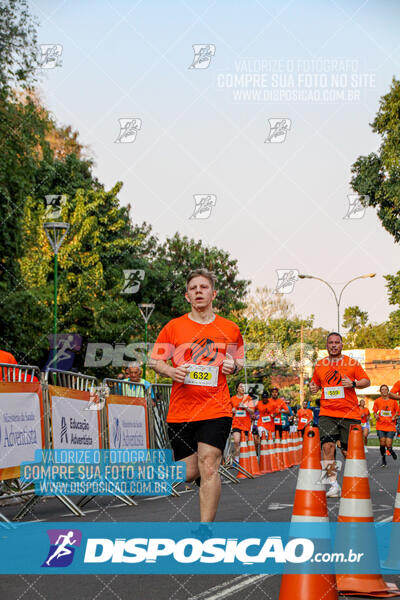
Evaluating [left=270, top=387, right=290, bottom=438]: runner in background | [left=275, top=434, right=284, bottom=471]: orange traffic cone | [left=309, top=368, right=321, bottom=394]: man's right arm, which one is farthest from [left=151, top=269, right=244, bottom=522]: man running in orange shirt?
[left=270, top=387, right=290, bottom=438]: runner in background

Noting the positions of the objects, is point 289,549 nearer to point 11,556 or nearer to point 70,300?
point 11,556

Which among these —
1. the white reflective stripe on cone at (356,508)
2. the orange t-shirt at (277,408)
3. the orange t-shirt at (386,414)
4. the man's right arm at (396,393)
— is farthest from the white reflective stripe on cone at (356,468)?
the orange t-shirt at (277,408)

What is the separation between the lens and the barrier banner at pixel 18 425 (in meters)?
8.11

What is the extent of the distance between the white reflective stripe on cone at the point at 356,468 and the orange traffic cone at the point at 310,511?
595 mm

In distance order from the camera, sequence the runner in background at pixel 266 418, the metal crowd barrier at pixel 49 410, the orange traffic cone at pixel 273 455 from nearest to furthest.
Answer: the metal crowd barrier at pixel 49 410 → the orange traffic cone at pixel 273 455 → the runner in background at pixel 266 418

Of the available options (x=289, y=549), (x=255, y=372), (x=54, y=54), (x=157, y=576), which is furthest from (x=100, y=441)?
(x=255, y=372)

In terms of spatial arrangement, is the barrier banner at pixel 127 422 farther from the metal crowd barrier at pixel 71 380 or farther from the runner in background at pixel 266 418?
the runner in background at pixel 266 418

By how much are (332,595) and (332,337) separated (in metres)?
6.38

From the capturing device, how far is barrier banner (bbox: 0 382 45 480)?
319 inches

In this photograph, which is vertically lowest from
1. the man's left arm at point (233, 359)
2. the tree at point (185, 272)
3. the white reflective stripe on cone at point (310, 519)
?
the white reflective stripe on cone at point (310, 519)

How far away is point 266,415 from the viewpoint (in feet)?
70.2

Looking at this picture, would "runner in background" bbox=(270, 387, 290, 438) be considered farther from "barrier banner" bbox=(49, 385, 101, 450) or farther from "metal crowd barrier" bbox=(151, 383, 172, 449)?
"barrier banner" bbox=(49, 385, 101, 450)

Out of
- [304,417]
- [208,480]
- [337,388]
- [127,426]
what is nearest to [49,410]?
[127,426]

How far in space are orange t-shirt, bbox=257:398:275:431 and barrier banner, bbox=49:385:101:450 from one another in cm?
1106
